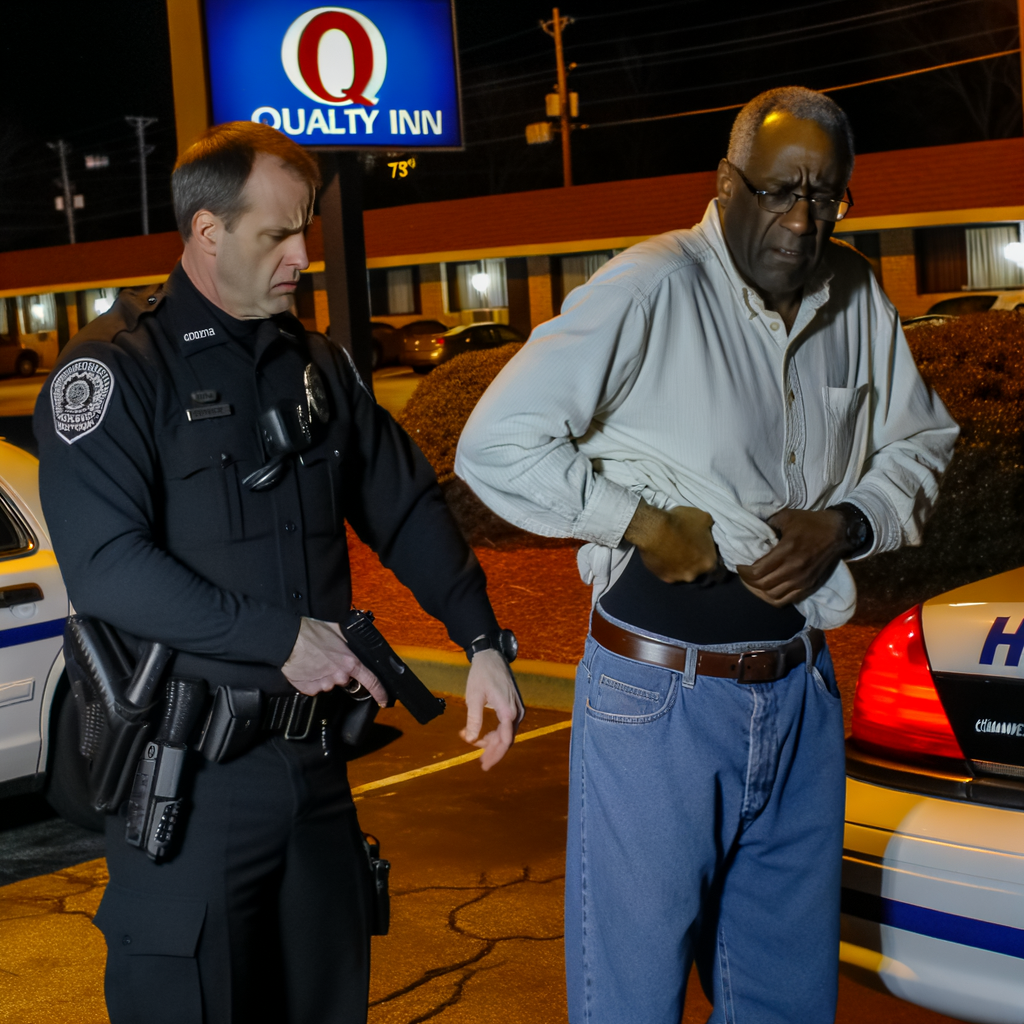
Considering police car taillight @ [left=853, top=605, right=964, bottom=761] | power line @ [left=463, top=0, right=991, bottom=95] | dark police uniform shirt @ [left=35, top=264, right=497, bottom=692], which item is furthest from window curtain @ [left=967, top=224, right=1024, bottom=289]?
dark police uniform shirt @ [left=35, top=264, right=497, bottom=692]

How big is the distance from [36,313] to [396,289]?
1669 cm

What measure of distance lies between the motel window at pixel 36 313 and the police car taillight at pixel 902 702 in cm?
5376

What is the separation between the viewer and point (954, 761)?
276 cm

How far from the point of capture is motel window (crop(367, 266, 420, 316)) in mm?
46375

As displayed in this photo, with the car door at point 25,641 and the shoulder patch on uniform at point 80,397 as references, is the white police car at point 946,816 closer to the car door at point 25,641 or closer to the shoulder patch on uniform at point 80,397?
the shoulder patch on uniform at point 80,397

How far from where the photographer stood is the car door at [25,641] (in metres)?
4.87

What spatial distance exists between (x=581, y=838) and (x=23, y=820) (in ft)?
12.1

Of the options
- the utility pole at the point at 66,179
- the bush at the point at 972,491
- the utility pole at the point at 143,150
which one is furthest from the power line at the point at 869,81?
the bush at the point at 972,491

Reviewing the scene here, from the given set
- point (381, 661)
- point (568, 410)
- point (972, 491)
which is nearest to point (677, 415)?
point (568, 410)

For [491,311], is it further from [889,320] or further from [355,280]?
[889,320]

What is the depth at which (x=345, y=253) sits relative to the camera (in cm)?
995

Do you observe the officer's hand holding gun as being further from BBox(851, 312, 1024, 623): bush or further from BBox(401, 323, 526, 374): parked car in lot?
BBox(401, 323, 526, 374): parked car in lot

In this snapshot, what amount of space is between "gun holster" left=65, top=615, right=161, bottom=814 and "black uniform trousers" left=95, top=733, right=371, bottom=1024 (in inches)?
3.6

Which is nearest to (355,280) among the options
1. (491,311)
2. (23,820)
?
(23,820)
